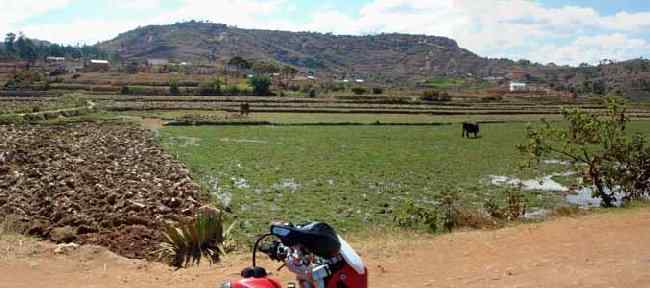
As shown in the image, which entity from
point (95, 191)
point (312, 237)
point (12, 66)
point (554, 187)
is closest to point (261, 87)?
point (12, 66)

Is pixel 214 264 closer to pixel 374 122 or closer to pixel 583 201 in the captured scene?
pixel 583 201

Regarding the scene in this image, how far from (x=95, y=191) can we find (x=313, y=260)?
518 inches

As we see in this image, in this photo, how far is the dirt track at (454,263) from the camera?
721cm

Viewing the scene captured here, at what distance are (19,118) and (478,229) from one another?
3793 centimetres

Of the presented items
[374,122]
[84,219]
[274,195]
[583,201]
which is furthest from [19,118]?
[583,201]

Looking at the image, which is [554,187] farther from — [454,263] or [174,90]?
[174,90]

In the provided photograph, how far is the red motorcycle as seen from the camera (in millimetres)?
4098

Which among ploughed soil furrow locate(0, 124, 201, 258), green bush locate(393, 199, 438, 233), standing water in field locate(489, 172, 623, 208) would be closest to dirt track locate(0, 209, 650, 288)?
green bush locate(393, 199, 438, 233)

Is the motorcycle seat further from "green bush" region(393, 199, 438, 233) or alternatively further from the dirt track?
"green bush" region(393, 199, 438, 233)

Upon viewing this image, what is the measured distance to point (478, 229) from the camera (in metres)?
10.8

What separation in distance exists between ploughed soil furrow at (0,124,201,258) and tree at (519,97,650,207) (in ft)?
29.2

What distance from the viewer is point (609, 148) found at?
47.5ft

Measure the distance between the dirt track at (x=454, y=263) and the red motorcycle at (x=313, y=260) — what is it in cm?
301

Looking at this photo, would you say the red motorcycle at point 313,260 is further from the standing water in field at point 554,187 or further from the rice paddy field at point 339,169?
the standing water in field at point 554,187
